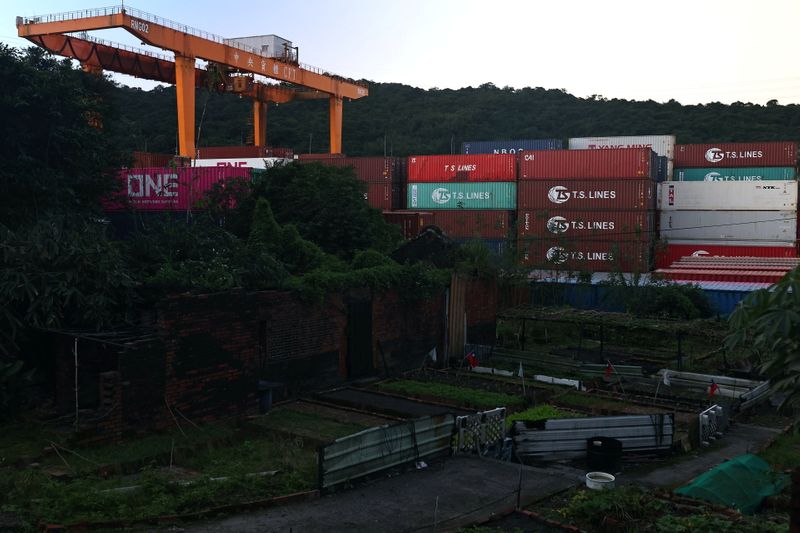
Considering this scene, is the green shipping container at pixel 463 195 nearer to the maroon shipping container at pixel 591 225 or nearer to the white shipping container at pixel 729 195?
the maroon shipping container at pixel 591 225

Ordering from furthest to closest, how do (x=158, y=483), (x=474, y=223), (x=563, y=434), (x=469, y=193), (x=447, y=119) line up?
(x=447, y=119) → (x=469, y=193) → (x=474, y=223) → (x=563, y=434) → (x=158, y=483)

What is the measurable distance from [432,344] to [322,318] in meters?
4.70

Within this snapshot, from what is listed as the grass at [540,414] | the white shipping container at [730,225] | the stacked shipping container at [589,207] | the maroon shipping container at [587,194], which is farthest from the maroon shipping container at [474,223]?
the grass at [540,414]

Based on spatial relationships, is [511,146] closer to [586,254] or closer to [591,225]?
[591,225]

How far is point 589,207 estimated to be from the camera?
34469mm

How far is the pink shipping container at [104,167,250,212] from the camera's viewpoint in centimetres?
2348

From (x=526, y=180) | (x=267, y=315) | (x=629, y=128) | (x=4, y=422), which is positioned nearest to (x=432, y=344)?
(x=267, y=315)

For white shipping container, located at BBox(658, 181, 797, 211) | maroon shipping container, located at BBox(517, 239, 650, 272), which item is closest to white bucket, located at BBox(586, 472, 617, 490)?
maroon shipping container, located at BBox(517, 239, 650, 272)

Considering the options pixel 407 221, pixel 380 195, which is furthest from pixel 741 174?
pixel 407 221

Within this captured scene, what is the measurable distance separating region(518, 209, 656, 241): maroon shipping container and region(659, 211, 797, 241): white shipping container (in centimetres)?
319

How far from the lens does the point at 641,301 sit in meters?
26.9

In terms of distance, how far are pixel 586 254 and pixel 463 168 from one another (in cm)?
810

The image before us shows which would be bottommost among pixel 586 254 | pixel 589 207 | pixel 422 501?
pixel 422 501

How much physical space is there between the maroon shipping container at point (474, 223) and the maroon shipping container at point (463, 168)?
6.09 feet
